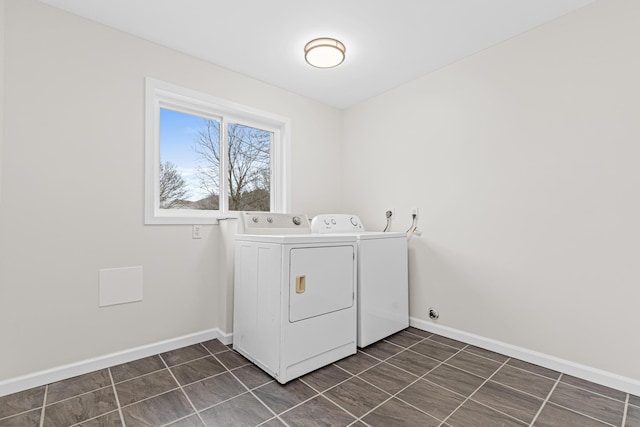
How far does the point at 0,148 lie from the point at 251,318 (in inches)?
74.1

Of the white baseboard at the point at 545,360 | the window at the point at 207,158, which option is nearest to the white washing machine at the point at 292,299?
the window at the point at 207,158

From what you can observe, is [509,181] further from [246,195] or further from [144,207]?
[144,207]

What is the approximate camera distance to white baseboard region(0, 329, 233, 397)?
181 centimetres

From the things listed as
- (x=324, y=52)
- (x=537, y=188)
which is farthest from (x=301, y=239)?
(x=537, y=188)

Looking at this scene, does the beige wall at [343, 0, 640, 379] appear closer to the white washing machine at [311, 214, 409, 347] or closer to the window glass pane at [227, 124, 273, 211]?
the white washing machine at [311, 214, 409, 347]

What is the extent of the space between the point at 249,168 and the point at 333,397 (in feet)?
7.44

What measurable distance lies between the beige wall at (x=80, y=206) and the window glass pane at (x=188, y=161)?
28 centimetres

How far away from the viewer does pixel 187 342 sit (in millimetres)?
2490

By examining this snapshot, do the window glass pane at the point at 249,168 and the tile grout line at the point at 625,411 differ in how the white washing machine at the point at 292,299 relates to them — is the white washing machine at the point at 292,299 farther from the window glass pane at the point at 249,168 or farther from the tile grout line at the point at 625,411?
the tile grout line at the point at 625,411

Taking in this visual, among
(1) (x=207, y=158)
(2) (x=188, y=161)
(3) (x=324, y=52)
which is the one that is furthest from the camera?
(1) (x=207, y=158)

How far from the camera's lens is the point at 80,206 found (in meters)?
2.05

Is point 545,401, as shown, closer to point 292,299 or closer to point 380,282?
point 380,282

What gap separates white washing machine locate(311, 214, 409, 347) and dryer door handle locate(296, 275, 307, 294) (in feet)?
1.98

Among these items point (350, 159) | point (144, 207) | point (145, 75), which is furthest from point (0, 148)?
point (350, 159)
